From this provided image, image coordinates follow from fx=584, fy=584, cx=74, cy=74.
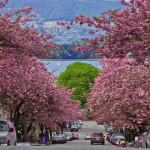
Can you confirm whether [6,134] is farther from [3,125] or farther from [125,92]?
[125,92]

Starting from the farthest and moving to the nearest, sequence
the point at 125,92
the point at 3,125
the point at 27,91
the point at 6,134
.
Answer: the point at 125,92, the point at 27,91, the point at 3,125, the point at 6,134

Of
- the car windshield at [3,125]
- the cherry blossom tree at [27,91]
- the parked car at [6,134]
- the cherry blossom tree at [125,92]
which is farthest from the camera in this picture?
the cherry blossom tree at [125,92]

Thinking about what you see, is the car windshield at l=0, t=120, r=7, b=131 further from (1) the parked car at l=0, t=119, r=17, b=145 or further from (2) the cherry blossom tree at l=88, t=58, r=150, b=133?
(2) the cherry blossom tree at l=88, t=58, r=150, b=133

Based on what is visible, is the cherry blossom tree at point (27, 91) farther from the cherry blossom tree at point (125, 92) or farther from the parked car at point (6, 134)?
the parked car at point (6, 134)

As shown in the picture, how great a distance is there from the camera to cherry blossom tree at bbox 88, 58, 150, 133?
135 ft

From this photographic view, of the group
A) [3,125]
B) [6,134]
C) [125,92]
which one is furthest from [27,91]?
[6,134]

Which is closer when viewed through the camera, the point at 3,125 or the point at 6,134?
the point at 6,134

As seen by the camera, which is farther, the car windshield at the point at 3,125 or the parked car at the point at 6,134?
the car windshield at the point at 3,125

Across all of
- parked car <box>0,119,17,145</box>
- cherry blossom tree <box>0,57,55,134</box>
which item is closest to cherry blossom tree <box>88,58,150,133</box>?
cherry blossom tree <box>0,57,55,134</box>

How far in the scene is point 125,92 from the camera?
4356cm

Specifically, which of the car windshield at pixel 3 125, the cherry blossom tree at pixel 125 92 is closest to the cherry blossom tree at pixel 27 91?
the cherry blossom tree at pixel 125 92

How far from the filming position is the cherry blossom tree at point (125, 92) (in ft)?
135

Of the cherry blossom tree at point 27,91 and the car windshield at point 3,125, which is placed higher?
the cherry blossom tree at point 27,91

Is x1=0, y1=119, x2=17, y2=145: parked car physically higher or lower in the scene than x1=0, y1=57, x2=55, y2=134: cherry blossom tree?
lower
